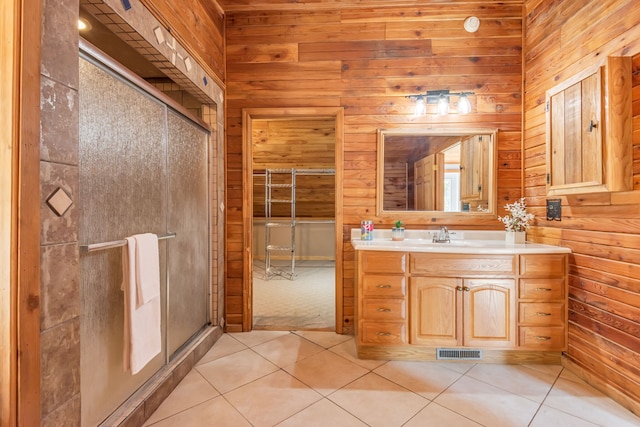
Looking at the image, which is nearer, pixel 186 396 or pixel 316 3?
pixel 186 396

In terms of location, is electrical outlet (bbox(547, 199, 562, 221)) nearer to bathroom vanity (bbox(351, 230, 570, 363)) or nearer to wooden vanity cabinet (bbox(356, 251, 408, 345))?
bathroom vanity (bbox(351, 230, 570, 363))

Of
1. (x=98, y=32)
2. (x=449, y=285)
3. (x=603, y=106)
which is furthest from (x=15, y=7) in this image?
(x=603, y=106)

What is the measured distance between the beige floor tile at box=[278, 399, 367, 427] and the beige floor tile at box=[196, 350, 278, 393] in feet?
1.51

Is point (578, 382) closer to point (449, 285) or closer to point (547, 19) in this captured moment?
point (449, 285)

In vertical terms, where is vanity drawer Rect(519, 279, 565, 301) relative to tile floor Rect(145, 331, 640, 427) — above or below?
above

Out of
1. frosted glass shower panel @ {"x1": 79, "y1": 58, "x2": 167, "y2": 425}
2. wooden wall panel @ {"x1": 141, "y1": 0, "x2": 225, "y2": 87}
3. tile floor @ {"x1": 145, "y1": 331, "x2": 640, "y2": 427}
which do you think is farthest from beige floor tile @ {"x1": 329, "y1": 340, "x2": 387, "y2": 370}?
wooden wall panel @ {"x1": 141, "y1": 0, "x2": 225, "y2": 87}

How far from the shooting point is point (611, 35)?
1.75m

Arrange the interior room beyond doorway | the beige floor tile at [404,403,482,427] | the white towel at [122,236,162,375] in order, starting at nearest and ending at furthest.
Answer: the white towel at [122,236,162,375], the beige floor tile at [404,403,482,427], the interior room beyond doorway

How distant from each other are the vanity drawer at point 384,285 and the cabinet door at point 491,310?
42cm

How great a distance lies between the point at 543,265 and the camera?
6.70 feet

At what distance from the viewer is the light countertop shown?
80.5 inches

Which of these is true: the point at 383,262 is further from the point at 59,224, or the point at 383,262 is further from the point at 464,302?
the point at 59,224

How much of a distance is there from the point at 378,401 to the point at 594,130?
198cm

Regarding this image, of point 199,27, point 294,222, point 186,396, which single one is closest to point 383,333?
point 186,396
